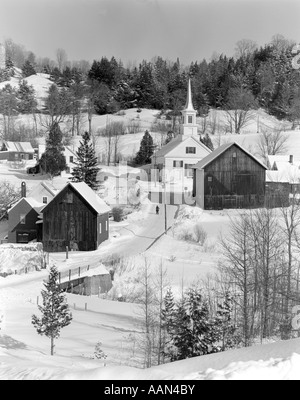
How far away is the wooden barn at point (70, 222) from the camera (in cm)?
2306

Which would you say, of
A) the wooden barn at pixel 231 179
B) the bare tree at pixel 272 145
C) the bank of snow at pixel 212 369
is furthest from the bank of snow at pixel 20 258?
the bare tree at pixel 272 145

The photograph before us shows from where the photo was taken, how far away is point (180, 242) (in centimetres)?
2222

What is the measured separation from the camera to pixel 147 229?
1034 inches

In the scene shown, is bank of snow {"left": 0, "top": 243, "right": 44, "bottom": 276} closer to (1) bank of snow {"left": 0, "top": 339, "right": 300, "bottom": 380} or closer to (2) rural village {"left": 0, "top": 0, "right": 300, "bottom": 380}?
(2) rural village {"left": 0, "top": 0, "right": 300, "bottom": 380}

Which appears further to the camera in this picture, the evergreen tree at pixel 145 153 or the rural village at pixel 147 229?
the evergreen tree at pixel 145 153

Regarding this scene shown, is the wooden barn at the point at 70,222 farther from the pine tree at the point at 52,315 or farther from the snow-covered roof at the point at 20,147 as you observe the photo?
the snow-covered roof at the point at 20,147

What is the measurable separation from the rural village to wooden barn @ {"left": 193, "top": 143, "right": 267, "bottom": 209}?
0.29 feet

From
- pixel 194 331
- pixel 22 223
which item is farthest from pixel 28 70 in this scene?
pixel 194 331

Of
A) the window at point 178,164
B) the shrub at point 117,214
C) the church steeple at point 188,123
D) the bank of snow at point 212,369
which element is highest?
the church steeple at point 188,123

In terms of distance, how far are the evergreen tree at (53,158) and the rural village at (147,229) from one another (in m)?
0.14

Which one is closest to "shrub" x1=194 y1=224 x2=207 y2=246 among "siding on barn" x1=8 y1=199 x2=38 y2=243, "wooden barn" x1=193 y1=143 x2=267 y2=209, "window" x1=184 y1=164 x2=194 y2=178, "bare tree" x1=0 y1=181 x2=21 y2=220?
"wooden barn" x1=193 y1=143 x2=267 y2=209

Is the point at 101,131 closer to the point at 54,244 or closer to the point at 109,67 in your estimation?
the point at 109,67

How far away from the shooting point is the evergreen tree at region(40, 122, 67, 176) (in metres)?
39.3
